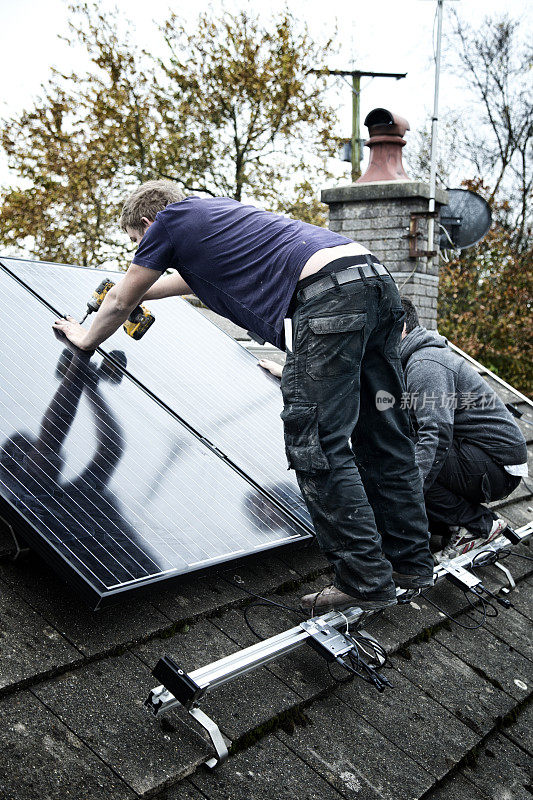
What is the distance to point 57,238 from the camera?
22.4 meters

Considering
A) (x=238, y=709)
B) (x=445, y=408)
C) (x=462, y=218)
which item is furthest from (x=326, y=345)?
(x=462, y=218)

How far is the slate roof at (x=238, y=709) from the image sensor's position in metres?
1.64

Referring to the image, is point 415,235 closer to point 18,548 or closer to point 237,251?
point 237,251

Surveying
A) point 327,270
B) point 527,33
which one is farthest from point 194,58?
point 327,270

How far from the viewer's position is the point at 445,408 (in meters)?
3.63

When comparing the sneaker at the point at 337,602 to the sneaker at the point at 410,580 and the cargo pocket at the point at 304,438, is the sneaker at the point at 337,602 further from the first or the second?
the cargo pocket at the point at 304,438

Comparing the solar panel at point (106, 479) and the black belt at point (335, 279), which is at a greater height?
the black belt at point (335, 279)

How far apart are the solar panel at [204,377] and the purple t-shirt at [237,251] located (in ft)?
1.62

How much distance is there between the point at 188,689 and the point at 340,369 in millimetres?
1088

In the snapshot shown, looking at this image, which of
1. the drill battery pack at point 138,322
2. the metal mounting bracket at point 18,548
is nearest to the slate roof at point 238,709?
the metal mounting bracket at point 18,548

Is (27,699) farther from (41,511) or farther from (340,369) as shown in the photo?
(340,369)

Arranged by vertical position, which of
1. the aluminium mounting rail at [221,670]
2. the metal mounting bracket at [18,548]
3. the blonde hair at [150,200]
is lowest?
the aluminium mounting rail at [221,670]

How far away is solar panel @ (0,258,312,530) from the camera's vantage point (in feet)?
9.62

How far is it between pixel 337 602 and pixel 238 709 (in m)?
0.62
